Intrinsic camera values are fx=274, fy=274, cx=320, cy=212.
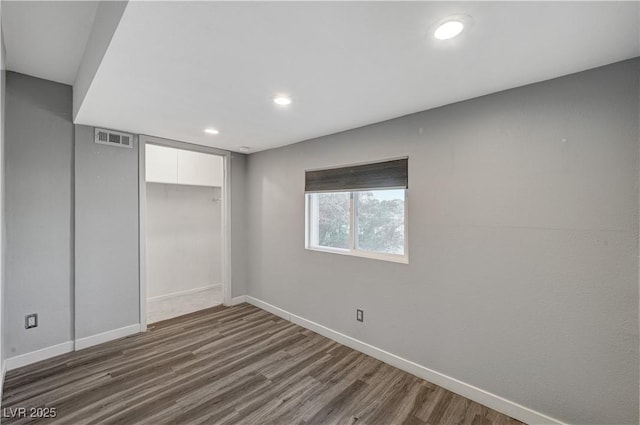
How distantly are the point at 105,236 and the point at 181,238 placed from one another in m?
1.72

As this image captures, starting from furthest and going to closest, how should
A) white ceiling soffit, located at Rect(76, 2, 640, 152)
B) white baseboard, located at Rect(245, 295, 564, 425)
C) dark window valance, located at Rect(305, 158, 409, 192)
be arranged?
dark window valance, located at Rect(305, 158, 409, 192) → white baseboard, located at Rect(245, 295, 564, 425) → white ceiling soffit, located at Rect(76, 2, 640, 152)

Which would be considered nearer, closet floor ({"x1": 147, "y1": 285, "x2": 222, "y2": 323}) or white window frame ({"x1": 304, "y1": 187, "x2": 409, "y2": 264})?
white window frame ({"x1": 304, "y1": 187, "x2": 409, "y2": 264})

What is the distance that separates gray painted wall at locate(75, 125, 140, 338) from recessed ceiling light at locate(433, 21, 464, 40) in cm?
330

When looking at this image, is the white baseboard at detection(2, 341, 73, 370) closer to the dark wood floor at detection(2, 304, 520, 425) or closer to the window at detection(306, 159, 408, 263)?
the dark wood floor at detection(2, 304, 520, 425)

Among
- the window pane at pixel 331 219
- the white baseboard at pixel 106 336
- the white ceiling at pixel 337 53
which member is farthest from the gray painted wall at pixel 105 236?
the window pane at pixel 331 219

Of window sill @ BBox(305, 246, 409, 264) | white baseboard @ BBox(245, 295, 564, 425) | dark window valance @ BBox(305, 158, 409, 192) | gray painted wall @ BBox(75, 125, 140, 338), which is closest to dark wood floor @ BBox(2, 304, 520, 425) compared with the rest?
white baseboard @ BBox(245, 295, 564, 425)

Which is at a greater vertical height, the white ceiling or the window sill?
the white ceiling

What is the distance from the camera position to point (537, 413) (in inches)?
72.2

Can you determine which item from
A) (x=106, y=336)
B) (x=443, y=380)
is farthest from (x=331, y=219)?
(x=106, y=336)

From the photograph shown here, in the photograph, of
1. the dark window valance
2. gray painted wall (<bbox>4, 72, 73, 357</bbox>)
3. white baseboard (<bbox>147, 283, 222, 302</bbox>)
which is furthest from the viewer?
white baseboard (<bbox>147, 283, 222, 302</bbox>)

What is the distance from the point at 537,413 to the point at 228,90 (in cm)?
307

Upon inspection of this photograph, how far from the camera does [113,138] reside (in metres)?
3.01

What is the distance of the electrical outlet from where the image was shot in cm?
252

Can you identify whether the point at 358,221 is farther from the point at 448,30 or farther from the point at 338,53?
the point at 448,30
